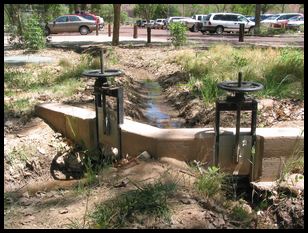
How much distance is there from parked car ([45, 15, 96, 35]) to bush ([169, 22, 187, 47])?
49.1 ft

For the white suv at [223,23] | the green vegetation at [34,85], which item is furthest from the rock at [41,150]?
the white suv at [223,23]

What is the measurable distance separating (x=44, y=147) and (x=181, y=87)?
4.42 m

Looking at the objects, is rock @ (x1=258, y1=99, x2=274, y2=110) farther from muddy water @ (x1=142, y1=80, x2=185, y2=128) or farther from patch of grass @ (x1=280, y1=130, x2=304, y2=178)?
patch of grass @ (x1=280, y1=130, x2=304, y2=178)

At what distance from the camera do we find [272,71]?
30.1 feet

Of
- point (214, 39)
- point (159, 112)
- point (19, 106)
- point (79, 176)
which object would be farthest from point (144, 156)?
point (214, 39)

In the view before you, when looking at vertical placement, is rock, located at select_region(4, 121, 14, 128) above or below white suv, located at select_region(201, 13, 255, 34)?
below

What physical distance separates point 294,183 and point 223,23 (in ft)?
93.7

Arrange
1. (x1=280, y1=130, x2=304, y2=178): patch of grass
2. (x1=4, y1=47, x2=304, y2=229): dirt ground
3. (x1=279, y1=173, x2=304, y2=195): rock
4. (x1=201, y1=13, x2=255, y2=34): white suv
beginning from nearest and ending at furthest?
(x1=4, y1=47, x2=304, y2=229): dirt ground → (x1=279, y1=173, x2=304, y2=195): rock → (x1=280, y1=130, x2=304, y2=178): patch of grass → (x1=201, y1=13, x2=255, y2=34): white suv

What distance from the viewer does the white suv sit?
31.9 meters

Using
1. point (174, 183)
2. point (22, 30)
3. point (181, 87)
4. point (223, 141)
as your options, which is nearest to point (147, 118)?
point (181, 87)

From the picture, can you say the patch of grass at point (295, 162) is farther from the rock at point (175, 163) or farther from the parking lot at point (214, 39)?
the parking lot at point (214, 39)

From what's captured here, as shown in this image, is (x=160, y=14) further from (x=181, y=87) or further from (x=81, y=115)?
(x=81, y=115)

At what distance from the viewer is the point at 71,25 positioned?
30469 millimetres

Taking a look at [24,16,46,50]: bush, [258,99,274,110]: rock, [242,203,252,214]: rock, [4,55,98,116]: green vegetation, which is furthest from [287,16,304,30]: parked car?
[242,203,252,214]: rock
